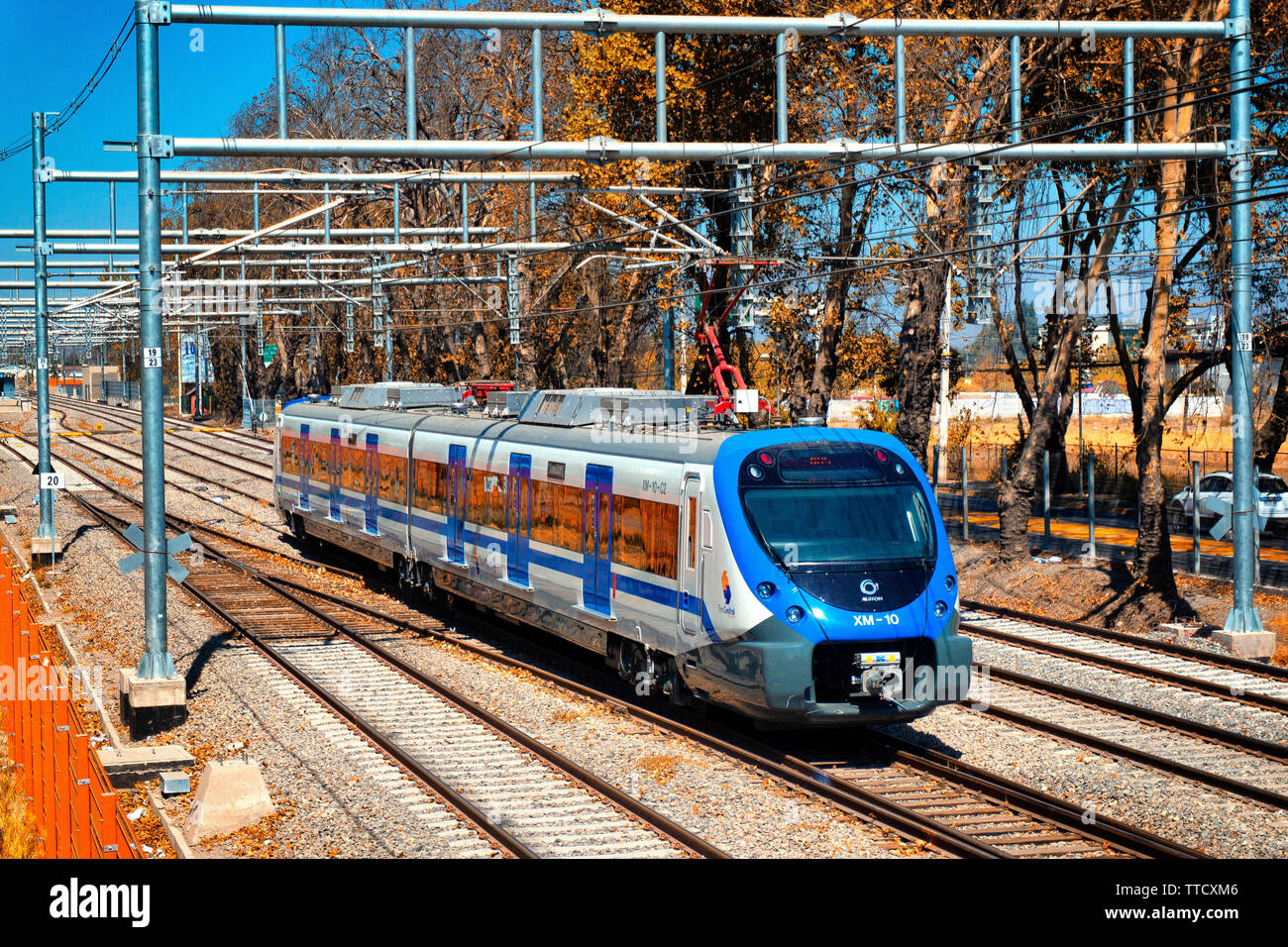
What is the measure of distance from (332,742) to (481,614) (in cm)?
782

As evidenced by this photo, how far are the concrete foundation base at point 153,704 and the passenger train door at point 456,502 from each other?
6197mm

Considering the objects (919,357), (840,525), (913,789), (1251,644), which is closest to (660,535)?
(840,525)

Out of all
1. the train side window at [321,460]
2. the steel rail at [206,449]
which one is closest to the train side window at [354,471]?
the train side window at [321,460]

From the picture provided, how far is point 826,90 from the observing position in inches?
1106

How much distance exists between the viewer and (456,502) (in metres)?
20.2

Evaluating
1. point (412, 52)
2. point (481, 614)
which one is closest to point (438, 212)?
point (481, 614)

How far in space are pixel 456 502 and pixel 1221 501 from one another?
1996cm

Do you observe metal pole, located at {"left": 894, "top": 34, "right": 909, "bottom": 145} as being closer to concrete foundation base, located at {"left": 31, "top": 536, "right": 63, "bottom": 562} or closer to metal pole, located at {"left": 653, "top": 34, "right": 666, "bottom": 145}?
metal pole, located at {"left": 653, "top": 34, "right": 666, "bottom": 145}

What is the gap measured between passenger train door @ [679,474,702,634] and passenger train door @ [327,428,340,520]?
14.8 metres

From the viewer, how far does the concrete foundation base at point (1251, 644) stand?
17406 millimetres

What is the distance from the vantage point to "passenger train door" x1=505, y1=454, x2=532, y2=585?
1756 centimetres

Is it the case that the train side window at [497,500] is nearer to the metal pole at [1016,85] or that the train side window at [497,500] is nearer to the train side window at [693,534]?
the train side window at [693,534]

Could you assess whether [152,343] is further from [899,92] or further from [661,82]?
[899,92]
